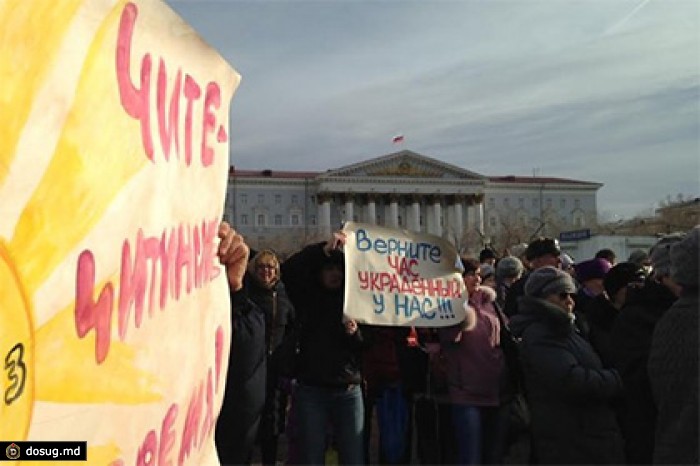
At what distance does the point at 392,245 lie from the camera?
4227 mm

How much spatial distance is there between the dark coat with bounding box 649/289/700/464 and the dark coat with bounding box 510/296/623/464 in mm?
736

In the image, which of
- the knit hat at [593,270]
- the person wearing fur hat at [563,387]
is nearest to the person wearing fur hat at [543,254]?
the knit hat at [593,270]

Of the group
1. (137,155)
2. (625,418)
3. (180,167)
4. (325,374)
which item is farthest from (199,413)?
(625,418)

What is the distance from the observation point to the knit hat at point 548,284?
3482 millimetres

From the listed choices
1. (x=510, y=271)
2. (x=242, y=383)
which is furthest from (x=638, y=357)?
(x=510, y=271)

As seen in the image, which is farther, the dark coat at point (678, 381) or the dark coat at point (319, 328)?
the dark coat at point (319, 328)

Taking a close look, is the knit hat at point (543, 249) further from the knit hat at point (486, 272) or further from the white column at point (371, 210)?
the white column at point (371, 210)

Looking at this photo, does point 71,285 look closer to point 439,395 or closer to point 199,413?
point 199,413

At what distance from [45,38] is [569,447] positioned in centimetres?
313

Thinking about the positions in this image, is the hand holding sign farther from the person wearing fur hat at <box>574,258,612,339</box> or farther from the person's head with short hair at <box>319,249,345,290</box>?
the person wearing fur hat at <box>574,258,612,339</box>

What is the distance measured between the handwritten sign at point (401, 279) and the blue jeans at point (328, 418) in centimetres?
44

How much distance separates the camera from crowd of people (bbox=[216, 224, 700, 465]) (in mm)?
2570

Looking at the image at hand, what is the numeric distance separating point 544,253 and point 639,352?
1.84 metres

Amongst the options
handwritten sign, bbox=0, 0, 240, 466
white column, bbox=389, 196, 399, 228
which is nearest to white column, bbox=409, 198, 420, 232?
white column, bbox=389, 196, 399, 228
